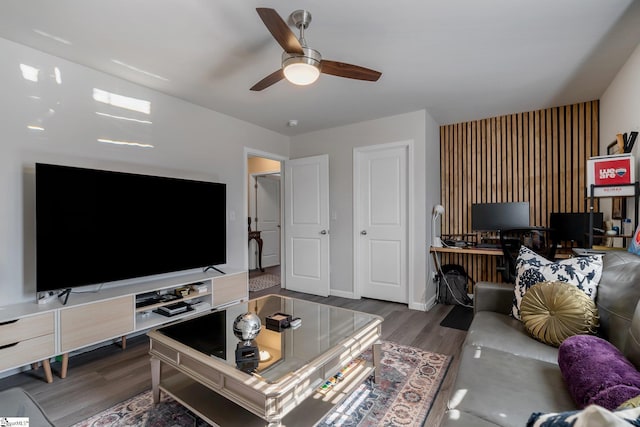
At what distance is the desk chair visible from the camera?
2936mm

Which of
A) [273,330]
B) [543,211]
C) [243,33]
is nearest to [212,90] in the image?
[243,33]

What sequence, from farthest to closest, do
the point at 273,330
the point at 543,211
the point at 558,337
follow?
the point at 543,211 < the point at 273,330 < the point at 558,337

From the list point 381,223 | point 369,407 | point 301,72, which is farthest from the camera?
point 381,223

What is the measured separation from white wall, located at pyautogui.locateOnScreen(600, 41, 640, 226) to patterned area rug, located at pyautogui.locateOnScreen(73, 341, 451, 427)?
2.20 m

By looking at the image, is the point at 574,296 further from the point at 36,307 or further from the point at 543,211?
the point at 36,307

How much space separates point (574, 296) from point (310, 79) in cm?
197

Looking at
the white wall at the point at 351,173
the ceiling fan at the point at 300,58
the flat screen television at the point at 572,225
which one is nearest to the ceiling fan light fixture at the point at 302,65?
the ceiling fan at the point at 300,58

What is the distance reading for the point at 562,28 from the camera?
6.69 feet

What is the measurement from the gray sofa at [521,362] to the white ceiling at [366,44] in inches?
62.0

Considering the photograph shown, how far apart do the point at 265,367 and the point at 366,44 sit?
2.23 meters

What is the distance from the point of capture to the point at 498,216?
147 inches

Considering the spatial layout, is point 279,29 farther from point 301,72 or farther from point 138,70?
point 138,70

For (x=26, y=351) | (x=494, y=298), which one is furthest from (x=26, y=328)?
(x=494, y=298)

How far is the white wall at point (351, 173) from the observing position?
3635 mm
